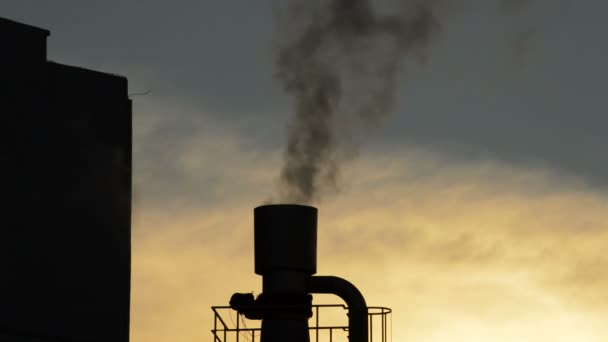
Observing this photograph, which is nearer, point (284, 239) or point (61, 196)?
point (284, 239)

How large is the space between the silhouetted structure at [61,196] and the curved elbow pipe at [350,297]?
14.4ft

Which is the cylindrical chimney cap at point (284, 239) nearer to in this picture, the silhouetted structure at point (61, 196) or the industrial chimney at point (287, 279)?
the industrial chimney at point (287, 279)

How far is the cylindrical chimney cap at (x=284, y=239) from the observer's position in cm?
2845

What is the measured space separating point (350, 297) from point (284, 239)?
1.70 m

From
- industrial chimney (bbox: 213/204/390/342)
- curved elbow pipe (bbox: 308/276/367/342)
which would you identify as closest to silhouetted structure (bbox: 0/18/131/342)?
industrial chimney (bbox: 213/204/390/342)

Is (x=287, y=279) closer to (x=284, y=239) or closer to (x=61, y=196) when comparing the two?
(x=284, y=239)

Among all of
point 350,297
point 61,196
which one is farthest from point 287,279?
point 61,196

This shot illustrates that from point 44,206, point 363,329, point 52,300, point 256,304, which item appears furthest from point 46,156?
point 363,329

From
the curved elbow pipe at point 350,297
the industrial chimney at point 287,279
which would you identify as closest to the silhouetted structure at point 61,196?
the industrial chimney at point 287,279

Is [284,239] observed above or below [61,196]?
below

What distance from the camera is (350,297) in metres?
28.8

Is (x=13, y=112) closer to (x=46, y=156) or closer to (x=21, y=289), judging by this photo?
(x=46, y=156)

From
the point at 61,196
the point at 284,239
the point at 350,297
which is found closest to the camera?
the point at 284,239

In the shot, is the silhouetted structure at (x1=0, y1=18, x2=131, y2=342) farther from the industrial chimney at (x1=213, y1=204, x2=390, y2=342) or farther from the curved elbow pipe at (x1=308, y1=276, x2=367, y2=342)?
the curved elbow pipe at (x1=308, y1=276, x2=367, y2=342)
